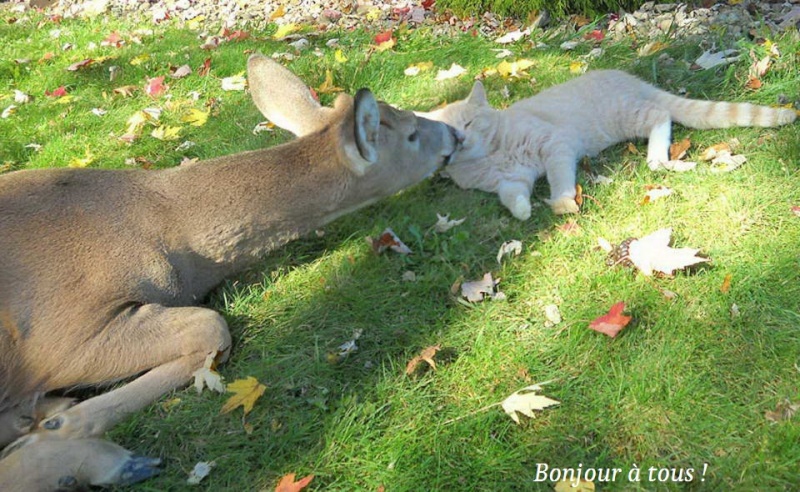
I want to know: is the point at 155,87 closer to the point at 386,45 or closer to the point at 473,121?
the point at 386,45

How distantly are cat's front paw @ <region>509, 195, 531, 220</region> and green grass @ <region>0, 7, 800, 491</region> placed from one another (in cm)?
5

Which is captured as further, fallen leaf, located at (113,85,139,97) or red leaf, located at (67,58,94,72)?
red leaf, located at (67,58,94,72)

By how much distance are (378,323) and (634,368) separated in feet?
3.87

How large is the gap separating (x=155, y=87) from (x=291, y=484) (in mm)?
4715

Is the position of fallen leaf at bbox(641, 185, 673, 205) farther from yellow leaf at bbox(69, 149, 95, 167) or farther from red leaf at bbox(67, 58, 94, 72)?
red leaf at bbox(67, 58, 94, 72)

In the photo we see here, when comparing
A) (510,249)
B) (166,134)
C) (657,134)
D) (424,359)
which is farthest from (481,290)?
(166,134)

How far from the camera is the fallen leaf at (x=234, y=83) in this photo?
6277 millimetres

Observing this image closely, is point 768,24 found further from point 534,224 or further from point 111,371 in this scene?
point 111,371

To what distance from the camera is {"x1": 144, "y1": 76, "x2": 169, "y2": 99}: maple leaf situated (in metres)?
6.43

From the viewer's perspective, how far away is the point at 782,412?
2.60 metres

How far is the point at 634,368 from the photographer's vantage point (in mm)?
2904

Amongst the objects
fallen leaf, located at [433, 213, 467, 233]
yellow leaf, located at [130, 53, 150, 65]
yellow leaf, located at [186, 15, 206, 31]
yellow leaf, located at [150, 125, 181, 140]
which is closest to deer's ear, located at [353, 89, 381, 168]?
fallen leaf, located at [433, 213, 467, 233]

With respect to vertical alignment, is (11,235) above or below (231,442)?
above

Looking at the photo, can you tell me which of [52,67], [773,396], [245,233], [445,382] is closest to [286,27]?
[52,67]
